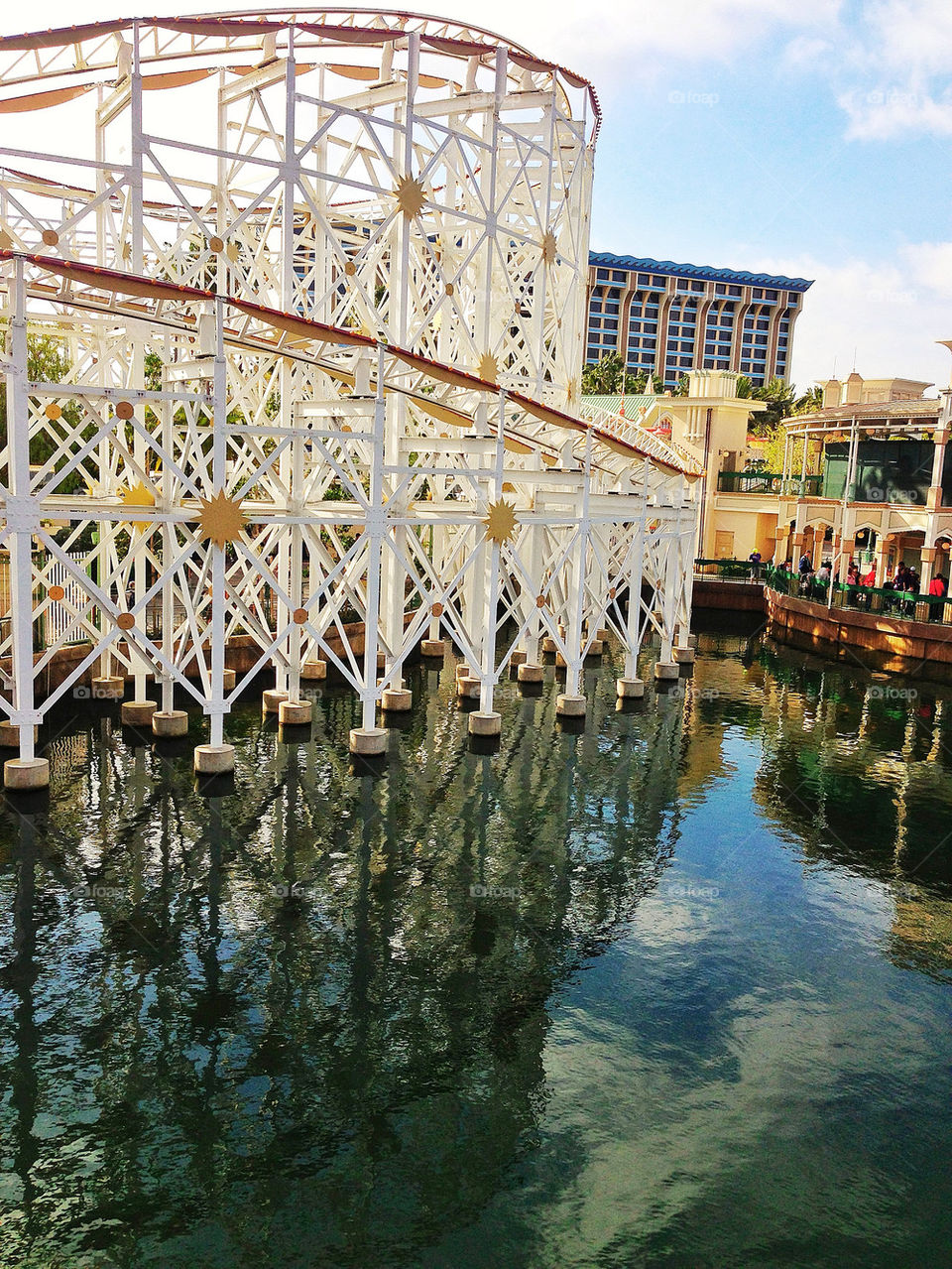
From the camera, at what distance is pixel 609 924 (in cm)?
1235

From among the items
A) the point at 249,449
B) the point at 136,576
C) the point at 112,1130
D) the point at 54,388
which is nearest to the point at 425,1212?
the point at 112,1130

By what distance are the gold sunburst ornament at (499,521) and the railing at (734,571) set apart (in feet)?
93.0

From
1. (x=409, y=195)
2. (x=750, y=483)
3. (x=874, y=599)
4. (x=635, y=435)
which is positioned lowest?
(x=874, y=599)

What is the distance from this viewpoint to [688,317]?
130125 millimetres

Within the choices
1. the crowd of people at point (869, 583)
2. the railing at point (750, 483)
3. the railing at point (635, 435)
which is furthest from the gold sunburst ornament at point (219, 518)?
the railing at point (750, 483)

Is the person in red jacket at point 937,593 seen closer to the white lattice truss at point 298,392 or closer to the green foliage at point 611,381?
the white lattice truss at point 298,392

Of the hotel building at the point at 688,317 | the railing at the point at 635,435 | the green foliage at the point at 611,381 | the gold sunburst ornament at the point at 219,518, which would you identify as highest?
the hotel building at the point at 688,317

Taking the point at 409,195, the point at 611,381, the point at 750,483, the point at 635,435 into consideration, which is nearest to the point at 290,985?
the point at 409,195

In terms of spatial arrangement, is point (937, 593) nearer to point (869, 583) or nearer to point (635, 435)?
point (869, 583)

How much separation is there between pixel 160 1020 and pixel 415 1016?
236cm

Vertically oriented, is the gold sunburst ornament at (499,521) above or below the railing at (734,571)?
above

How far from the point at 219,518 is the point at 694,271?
403 feet

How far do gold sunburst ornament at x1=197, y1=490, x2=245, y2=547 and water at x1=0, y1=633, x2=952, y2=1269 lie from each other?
395cm

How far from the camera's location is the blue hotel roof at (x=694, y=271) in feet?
404
